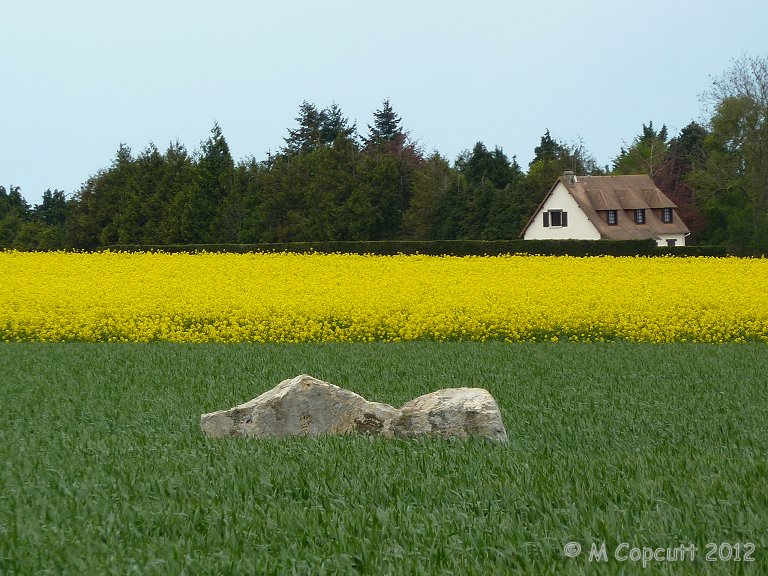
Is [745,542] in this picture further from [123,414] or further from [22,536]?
[123,414]

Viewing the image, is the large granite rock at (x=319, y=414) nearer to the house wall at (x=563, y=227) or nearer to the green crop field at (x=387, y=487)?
the green crop field at (x=387, y=487)

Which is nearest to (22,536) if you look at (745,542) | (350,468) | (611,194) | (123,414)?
(350,468)

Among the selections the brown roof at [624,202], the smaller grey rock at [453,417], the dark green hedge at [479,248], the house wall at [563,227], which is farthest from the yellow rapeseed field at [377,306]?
the brown roof at [624,202]

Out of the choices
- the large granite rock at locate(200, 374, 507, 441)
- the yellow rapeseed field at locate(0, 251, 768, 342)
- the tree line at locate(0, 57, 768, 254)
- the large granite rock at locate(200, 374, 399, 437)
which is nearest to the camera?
the large granite rock at locate(200, 374, 507, 441)

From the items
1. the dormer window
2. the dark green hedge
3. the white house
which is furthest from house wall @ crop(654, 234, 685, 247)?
the dark green hedge

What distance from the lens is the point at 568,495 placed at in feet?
20.8

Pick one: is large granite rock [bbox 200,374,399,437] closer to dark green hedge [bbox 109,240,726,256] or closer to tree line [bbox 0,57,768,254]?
dark green hedge [bbox 109,240,726,256]

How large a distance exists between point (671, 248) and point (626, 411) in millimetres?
37521

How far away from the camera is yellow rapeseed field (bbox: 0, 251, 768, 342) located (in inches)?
836

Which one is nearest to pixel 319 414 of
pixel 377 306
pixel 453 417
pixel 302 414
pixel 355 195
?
pixel 302 414

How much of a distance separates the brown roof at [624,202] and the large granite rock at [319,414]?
61284mm

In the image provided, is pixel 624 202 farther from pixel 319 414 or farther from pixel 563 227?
pixel 319 414

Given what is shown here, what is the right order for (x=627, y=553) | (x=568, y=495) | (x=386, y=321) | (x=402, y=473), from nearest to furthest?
(x=627, y=553) → (x=568, y=495) → (x=402, y=473) → (x=386, y=321)

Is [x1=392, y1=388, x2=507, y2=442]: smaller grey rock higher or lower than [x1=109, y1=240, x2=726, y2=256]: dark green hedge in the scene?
lower
